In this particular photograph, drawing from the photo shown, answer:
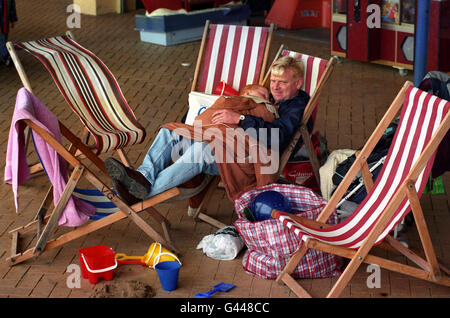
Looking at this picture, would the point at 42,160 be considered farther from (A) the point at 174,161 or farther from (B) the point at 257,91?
(B) the point at 257,91

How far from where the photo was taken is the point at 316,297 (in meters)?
3.74

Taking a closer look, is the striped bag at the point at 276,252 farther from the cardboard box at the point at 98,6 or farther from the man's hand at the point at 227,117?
the cardboard box at the point at 98,6

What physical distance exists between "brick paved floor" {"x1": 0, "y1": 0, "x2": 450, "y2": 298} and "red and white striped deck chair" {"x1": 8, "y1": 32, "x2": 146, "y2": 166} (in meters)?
0.61

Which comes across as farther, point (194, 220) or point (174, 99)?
point (174, 99)

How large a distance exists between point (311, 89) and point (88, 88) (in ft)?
5.10

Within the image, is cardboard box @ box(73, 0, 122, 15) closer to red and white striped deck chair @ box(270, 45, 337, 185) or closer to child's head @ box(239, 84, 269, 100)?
red and white striped deck chair @ box(270, 45, 337, 185)

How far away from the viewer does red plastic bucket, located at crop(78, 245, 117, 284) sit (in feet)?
12.7

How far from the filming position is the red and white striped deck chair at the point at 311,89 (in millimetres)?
4633

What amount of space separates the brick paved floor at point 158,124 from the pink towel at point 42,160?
302 millimetres

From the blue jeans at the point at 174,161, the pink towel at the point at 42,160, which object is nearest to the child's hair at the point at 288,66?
the blue jeans at the point at 174,161

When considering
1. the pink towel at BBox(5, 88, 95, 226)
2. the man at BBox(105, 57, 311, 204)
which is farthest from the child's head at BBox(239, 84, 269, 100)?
the pink towel at BBox(5, 88, 95, 226)

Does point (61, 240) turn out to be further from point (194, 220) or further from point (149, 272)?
point (194, 220)
